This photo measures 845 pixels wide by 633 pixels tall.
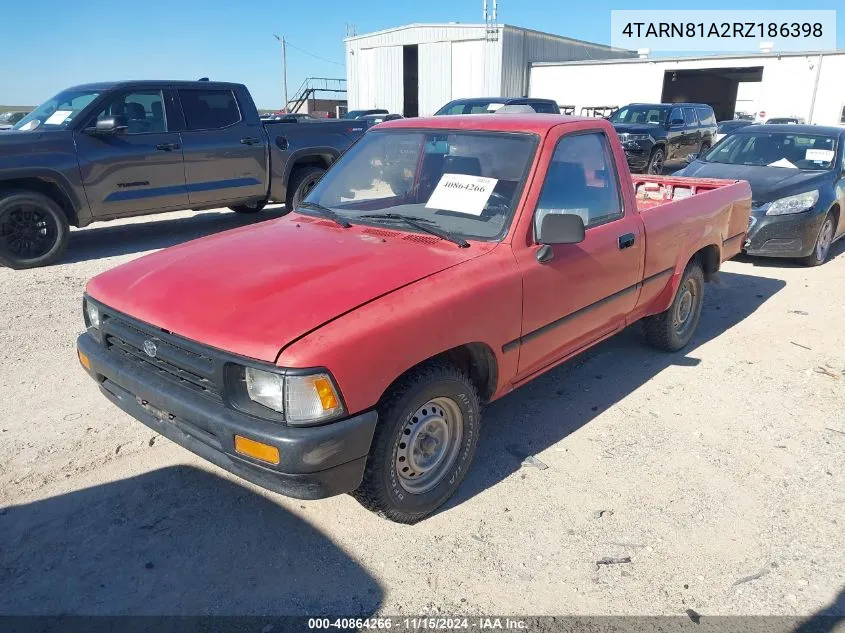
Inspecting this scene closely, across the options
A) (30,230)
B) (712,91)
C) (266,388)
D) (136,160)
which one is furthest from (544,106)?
(712,91)

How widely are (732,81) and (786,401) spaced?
1690 inches

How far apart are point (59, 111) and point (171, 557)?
6689 mm

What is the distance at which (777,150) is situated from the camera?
27.5 feet

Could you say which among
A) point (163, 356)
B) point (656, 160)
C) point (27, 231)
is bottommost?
point (27, 231)

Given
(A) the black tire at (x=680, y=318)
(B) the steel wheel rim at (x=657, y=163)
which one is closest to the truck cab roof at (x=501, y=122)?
(A) the black tire at (x=680, y=318)

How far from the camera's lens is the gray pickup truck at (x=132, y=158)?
696 cm

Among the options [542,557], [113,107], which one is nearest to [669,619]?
[542,557]

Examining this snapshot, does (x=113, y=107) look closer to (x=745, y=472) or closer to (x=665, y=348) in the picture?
(x=665, y=348)

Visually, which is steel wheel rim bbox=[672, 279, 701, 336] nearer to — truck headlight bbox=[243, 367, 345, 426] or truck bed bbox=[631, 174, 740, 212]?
truck bed bbox=[631, 174, 740, 212]

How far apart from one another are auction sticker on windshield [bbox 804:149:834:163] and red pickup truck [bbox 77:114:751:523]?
516 cm

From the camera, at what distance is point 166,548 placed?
2760 millimetres

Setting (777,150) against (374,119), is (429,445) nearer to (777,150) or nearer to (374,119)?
(777,150)

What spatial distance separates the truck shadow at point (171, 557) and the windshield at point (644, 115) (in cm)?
1552

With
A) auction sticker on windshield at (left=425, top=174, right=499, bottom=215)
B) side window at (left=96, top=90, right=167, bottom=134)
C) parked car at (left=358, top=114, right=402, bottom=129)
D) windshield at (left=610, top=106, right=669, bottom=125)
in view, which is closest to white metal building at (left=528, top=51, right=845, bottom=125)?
windshield at (left=610, top=106, right=669, bottom=125)
